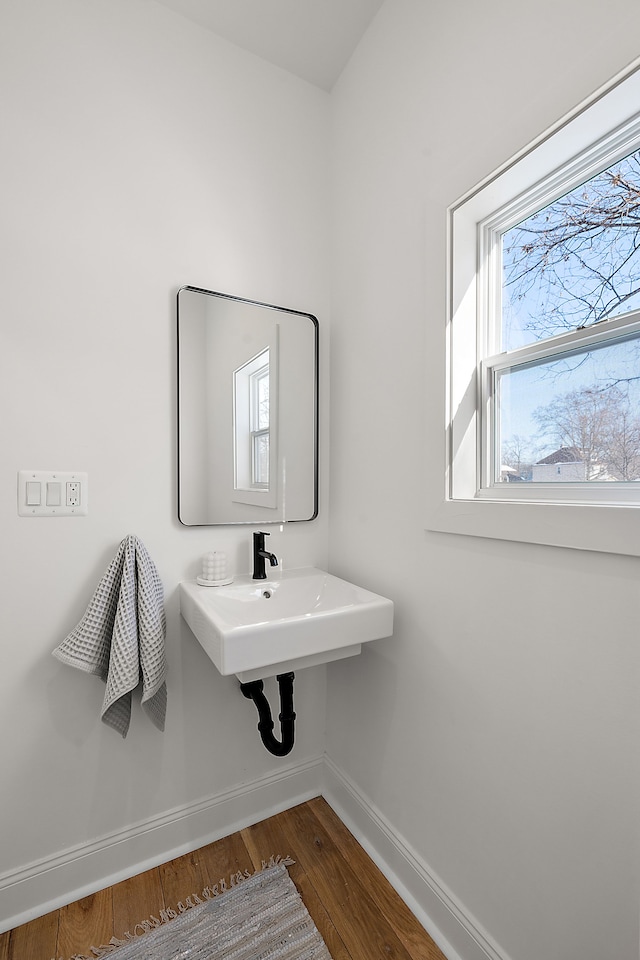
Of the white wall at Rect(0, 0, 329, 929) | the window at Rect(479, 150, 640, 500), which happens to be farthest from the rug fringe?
the window at Rect(479, 150, 640, 500)

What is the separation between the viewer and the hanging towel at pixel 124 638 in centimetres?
126

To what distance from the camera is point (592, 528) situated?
864 mm

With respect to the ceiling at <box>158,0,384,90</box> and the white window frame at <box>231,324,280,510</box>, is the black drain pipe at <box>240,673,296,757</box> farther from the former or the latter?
the ceiling at <box>158,0,384,90</box>

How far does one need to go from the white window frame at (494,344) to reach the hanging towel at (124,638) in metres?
0.83

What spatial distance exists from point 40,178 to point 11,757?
5.23 feet

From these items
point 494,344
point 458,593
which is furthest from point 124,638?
point 494,344

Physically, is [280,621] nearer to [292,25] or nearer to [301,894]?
[301,894]

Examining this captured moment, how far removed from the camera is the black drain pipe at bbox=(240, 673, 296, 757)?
1394mm

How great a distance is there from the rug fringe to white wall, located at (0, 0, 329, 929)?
0.60ft

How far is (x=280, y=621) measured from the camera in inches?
46.0

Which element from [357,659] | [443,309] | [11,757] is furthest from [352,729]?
[443,309]

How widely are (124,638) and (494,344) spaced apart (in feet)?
4.21

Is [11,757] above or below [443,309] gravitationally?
below

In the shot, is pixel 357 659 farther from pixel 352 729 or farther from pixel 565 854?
pixel 565 854
